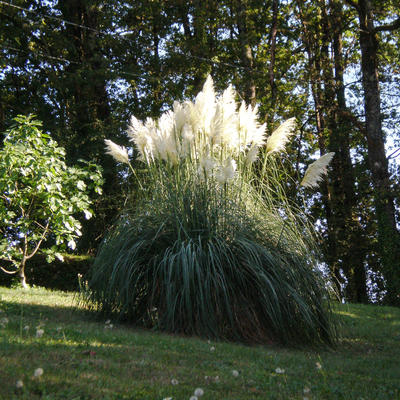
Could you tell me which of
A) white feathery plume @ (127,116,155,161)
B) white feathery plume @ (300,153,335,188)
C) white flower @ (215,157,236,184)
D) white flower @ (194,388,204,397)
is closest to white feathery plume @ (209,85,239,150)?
white flower @ (215,157,236,184)

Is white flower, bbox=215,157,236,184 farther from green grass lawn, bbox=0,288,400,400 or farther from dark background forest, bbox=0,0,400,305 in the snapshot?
dark background forest, bbox=0,0,400,305

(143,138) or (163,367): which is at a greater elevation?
(143,138)

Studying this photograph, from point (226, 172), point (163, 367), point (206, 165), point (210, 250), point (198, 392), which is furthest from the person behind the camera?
point (206, 165)

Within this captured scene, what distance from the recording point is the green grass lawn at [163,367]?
214 cm

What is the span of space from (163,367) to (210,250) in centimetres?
155

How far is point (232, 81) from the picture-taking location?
→ 1309 cm

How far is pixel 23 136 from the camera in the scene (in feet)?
22.4

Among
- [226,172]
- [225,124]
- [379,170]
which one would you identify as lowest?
[226,172]

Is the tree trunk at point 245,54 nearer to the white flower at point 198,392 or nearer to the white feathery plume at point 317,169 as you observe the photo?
the white feathery plume at point 317,169

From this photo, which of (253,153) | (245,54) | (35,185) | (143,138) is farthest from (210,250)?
(245,54)

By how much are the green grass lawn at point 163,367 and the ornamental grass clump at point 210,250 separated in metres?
0.30

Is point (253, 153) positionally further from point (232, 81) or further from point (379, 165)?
point (232, 81)

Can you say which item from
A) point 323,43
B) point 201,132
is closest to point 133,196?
point 201,132

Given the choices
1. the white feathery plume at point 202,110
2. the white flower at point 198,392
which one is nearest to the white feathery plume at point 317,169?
the white feathery plume at point 202,110
